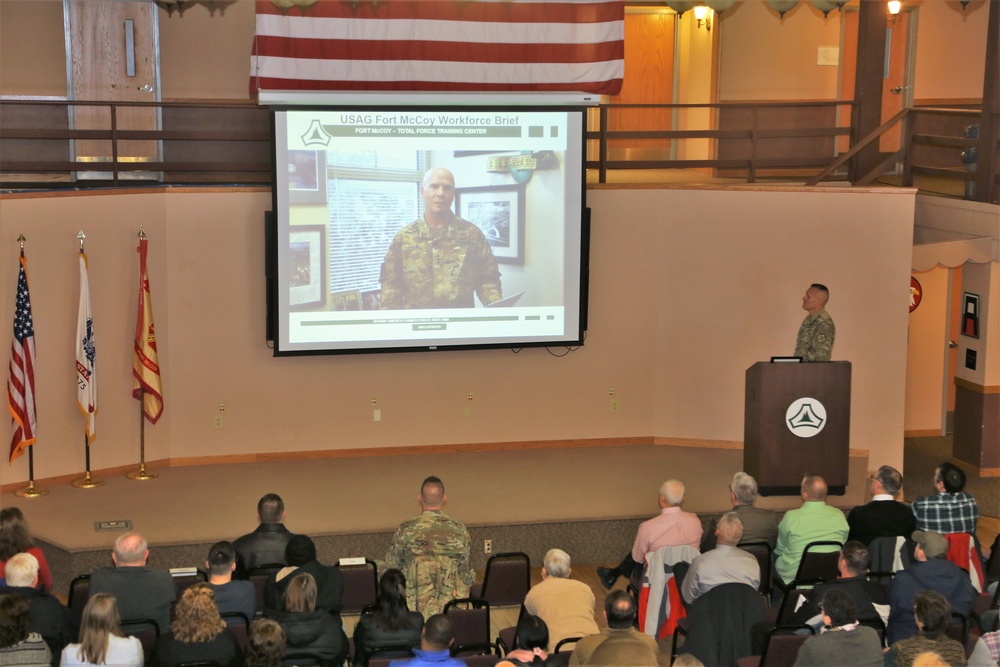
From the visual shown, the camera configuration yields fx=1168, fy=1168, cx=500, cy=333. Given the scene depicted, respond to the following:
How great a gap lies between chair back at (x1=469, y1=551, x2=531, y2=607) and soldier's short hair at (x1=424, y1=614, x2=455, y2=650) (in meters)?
1.76

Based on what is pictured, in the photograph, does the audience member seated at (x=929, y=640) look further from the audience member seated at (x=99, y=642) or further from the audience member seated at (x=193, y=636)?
the audience member seated at (x=99, y=642)

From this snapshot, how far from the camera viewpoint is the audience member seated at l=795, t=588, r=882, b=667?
4820mm

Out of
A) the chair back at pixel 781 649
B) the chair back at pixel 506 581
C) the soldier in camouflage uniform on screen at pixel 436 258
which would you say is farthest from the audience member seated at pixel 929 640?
the soldier in camouflage uniform on screen at pixel 436 258

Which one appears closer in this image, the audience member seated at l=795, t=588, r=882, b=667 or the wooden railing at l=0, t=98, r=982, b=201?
the audience member seated at l=795, t=588, r=882, b=667

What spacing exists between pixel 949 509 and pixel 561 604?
2.42 meters

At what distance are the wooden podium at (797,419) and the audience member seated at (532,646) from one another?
3991 mm

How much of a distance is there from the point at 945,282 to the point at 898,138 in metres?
1.83

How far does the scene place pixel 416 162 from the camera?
963 cm

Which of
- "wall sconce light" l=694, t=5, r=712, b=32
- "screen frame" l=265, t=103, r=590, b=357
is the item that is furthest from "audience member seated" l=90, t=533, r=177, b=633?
"wall sconce light" l=694, t=5, r=712, b=32

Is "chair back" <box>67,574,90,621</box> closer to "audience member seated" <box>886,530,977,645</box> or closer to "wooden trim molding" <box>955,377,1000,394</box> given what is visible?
"audience member seated" <box>886,530,977,645</box>

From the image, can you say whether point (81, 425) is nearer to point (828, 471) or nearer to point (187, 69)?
point (187, 69)

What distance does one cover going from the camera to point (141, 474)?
9414mm

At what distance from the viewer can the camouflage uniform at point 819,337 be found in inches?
342

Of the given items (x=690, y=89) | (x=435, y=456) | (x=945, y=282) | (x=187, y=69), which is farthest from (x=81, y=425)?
(x=945, y=282)
